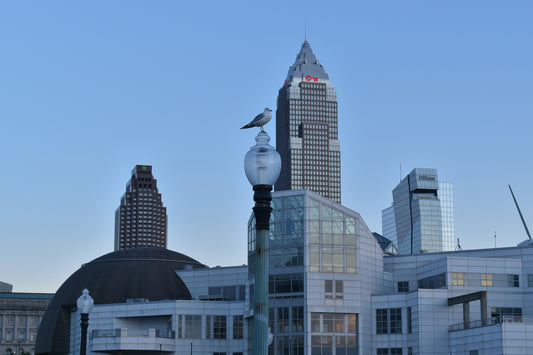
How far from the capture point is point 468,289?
341ft

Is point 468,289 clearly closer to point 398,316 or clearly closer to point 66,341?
point 398,316

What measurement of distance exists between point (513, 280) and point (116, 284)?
54885 mm

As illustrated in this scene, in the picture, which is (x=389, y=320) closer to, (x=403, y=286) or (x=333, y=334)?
(x=333, y=334)

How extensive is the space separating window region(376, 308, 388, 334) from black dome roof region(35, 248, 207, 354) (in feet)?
107

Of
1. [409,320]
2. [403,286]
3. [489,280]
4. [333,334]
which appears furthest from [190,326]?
[489,280]

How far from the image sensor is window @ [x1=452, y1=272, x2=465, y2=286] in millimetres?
104000

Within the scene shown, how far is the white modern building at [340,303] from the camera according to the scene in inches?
3979

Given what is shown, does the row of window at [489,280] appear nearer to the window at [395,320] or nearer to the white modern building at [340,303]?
the white modern building at [340,303]

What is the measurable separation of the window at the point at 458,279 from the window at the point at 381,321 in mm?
8767

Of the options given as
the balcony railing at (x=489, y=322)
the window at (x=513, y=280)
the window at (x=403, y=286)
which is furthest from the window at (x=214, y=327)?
the window at (x=513, y=280)

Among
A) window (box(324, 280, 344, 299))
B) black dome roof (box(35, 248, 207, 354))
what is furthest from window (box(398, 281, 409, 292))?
black dome roof (box(35, 248, 207, 354))

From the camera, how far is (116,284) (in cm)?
12594

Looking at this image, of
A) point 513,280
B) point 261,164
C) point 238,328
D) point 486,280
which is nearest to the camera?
point 261,164

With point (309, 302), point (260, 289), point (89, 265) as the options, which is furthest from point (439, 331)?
point (260, 289)
